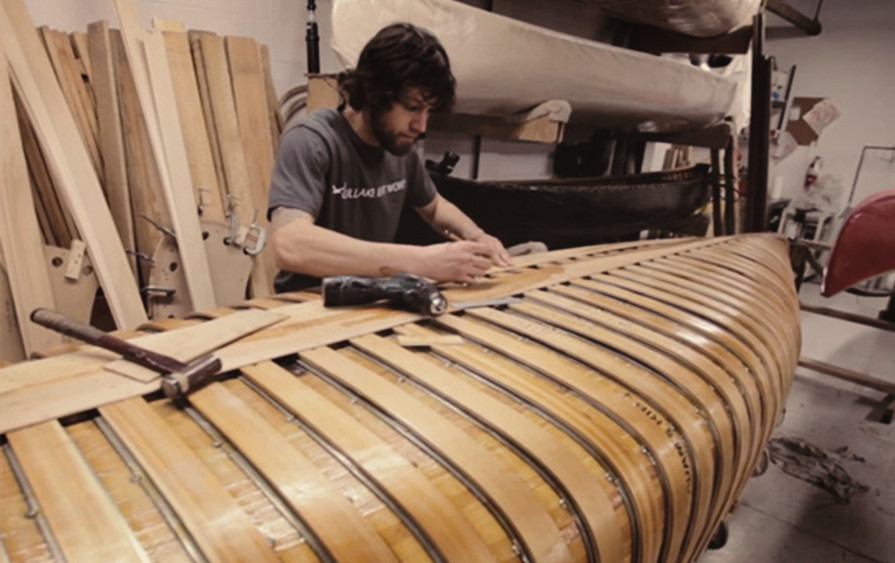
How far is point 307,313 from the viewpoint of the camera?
1223 mm

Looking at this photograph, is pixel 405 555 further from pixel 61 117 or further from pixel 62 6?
pixel 62 6

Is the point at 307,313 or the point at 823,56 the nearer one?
the point at 307,313

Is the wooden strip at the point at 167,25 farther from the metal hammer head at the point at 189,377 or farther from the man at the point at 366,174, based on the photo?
the metal hammer head at the point at 189,377

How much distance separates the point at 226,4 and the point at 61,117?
35.2 inches

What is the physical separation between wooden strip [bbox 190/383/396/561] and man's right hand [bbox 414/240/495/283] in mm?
761

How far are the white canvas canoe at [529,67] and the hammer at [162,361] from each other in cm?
131

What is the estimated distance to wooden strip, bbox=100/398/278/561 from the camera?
0.57 meters

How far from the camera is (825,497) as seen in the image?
243 cm

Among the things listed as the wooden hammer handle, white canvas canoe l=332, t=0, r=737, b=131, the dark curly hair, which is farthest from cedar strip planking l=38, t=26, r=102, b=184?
the wooden hammer handle

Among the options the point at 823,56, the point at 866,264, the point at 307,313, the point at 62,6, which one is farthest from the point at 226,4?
the point at 823,56

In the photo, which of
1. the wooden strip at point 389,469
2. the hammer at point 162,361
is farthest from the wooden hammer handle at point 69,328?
the wooden strip at point 389,469

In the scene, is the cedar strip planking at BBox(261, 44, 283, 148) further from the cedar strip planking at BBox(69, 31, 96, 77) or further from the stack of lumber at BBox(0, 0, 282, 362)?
the cedar strip planking at BBox(69, 31, 96, 77)

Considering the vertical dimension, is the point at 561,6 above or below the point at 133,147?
above

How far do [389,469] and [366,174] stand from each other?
1329mm
